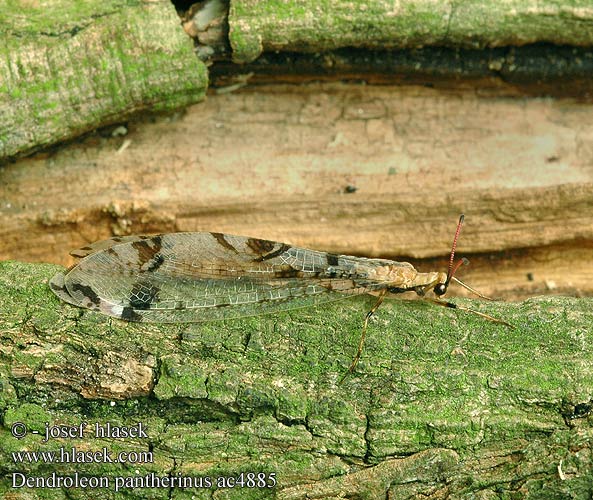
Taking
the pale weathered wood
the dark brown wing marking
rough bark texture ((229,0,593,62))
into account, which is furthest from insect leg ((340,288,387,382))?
rough bark texture ((229,0,593,62))

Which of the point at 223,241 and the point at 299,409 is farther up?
the point at 223,241

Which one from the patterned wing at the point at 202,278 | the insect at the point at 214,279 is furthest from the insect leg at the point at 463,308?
the patterned wing at the point at 202,278

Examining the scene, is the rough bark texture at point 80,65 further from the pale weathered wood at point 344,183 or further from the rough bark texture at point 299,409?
the rough bark texture at point 299,409

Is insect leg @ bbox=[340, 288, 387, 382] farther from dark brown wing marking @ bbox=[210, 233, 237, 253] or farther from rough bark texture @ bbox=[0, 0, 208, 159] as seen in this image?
rough bark texture @ bbox=[0, 0, 208, 159]

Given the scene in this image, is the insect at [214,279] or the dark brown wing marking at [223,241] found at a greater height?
the dark brown wing marking at [223,241]

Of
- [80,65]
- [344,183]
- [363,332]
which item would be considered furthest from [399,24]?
[363,332]

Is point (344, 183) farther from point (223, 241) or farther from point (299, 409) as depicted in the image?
point (299, 409)
